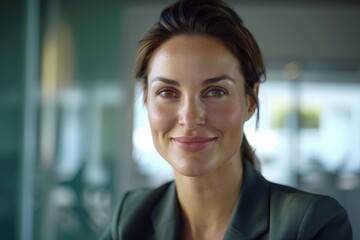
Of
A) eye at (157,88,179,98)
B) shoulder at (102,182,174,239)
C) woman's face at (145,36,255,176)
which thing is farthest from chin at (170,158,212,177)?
shoulder at (102,182,174,239)

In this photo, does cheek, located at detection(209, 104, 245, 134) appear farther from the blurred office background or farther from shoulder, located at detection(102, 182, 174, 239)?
the blurred office background

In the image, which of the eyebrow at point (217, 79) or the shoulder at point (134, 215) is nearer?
the eyebrow at point (217, 79)

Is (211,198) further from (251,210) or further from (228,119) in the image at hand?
(228,119)

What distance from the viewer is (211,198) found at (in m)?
1.17

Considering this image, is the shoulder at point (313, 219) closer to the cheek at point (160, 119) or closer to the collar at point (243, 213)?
the collar at point (243, 213)

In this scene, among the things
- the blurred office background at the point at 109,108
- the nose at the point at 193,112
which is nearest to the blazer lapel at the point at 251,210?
the nose at the point at 193,112

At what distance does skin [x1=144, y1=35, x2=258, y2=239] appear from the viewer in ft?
3.41

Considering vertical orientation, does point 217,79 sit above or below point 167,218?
above

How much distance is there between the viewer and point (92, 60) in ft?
15.9

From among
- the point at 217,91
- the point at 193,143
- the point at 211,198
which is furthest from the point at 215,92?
the point at 211,198

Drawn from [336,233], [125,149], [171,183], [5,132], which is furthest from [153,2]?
[336,233]

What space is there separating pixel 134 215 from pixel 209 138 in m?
0.31

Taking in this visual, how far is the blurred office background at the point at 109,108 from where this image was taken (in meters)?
4.30

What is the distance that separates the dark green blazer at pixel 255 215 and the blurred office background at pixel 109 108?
88.1 inches
